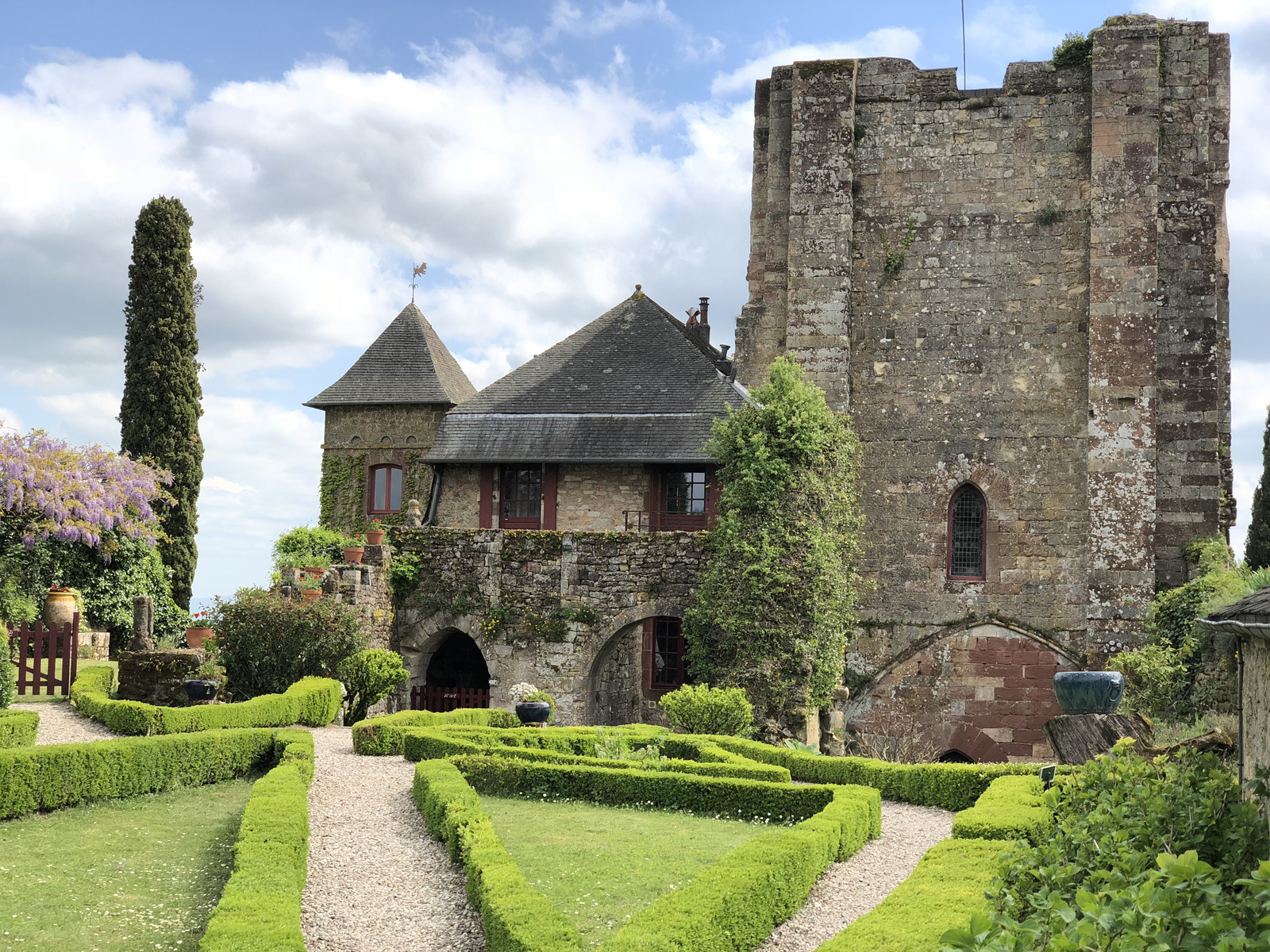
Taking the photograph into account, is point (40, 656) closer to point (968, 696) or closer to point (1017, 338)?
point (968, 696)

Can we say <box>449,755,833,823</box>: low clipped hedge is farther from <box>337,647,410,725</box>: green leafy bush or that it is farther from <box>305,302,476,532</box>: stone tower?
<box>305,302,476,532</box>: stone tower

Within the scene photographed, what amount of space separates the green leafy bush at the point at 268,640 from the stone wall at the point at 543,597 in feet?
8.81

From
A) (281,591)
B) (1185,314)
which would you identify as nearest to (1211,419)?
(1185,314)

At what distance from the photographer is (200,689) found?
46.0 ft

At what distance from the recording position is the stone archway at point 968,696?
17.7m

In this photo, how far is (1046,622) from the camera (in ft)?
58.9

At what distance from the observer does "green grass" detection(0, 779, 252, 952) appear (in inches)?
257

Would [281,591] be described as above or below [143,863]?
above

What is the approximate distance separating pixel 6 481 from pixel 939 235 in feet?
52.0

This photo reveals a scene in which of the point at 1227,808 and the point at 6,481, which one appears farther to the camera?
the point at 6,481

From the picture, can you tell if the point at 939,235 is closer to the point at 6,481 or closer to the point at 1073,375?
the point at 1073,375

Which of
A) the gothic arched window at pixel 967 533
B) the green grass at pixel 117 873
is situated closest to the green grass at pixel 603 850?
the green grass at pixel 117 873

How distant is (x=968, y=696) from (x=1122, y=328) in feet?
20.8

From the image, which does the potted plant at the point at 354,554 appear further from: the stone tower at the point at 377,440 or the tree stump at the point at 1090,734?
the tree stump at the point at 1090,734
